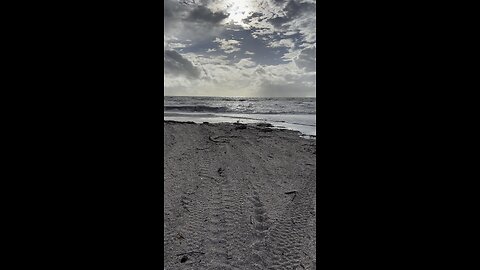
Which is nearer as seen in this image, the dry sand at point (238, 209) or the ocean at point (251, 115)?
the dry sand at point (238, 209)

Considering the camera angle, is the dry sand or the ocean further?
the ocean

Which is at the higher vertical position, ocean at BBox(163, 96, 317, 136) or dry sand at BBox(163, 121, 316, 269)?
ocean at BBox(163, 96, 317, 136)

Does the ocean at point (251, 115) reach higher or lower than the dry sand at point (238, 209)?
higher

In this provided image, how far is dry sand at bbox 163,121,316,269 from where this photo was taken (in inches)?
94.7

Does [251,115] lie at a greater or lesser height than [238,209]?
greater

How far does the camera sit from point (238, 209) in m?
3.25

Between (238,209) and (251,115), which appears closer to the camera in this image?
(238,209)

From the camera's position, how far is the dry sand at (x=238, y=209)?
7.89ft
